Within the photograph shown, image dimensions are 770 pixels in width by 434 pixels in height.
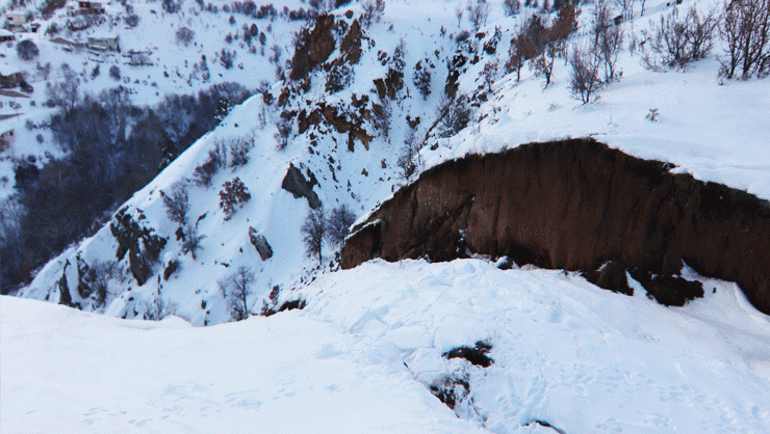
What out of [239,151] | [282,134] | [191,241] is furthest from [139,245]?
[282,134]

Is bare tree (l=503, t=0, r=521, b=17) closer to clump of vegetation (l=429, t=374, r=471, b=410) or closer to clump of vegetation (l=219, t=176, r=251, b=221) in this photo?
clump of vegetation (l=219, t=176, r=251, b=221)

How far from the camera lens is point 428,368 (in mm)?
5027

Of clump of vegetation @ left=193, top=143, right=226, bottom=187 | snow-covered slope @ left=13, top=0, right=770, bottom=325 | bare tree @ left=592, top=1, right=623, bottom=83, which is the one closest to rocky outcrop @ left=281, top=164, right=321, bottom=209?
snow-covered slope @ left=13, top=0, right=770, bottom=325

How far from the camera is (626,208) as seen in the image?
655cm

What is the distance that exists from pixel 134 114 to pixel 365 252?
67.6 m

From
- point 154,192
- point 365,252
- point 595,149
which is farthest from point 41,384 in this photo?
point 154,192

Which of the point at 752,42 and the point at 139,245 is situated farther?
the point at 139,245

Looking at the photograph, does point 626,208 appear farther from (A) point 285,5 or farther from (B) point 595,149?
(A) point 285,5

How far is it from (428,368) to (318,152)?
97.8 feet

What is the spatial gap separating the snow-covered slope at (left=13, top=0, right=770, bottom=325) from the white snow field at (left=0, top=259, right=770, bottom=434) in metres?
4.70

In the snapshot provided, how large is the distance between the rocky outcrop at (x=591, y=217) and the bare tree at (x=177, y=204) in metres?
28.5

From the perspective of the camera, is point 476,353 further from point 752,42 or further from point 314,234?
point 314,234

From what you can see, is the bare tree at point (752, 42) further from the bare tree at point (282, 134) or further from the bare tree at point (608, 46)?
the bare tree at point (282, 134)

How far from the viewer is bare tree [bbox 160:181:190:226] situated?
31.7 metres
